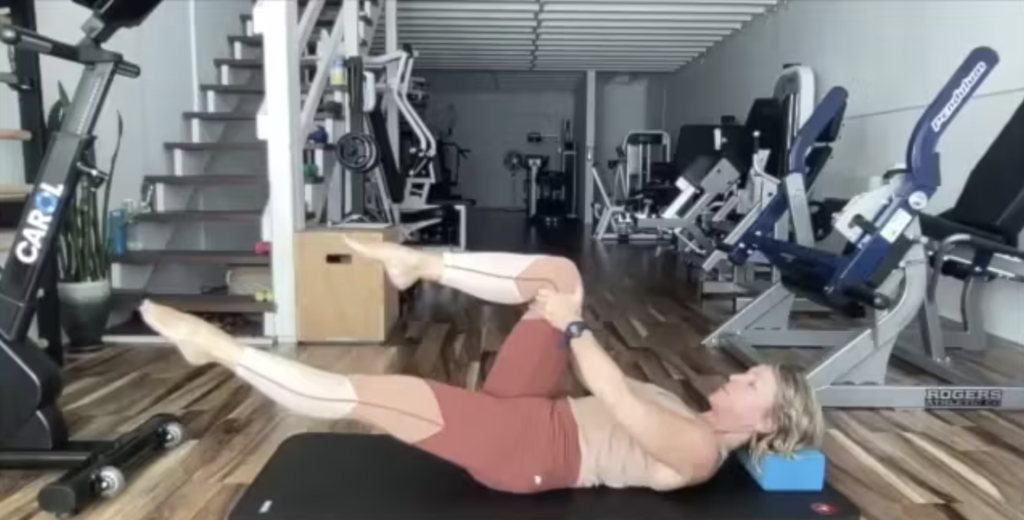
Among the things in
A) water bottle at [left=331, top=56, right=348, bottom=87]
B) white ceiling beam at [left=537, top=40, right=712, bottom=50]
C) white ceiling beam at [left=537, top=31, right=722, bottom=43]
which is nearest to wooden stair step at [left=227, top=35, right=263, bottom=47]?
water bottle at [left=331, top=56, right=348, bottom=87]

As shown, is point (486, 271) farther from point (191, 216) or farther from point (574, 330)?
point (191, 216)

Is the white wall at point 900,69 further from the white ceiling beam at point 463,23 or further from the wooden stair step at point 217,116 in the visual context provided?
the wooden stair step at point 217,116

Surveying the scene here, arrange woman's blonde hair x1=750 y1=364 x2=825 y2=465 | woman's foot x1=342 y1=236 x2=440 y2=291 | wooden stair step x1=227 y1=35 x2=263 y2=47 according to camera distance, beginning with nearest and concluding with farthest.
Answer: woman's blonde hair x1=750 y1=364 x2=825 y2=465 < woman's foot x1=342 y1=236 x2=440 y2=291 < wooden stair step x1=227 y1=35 x2=263 y2=47

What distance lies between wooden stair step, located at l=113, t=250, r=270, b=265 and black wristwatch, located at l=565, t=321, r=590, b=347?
2907 millimetres

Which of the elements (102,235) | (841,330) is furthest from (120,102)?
(841,330)

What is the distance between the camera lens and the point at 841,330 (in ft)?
13.3

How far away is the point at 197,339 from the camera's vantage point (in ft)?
5.45

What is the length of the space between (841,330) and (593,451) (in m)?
2.68

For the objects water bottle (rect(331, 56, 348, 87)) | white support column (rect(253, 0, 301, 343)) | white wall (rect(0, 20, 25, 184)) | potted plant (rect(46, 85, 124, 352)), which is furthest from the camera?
water bottle (rect(331, 56, 348, 87))

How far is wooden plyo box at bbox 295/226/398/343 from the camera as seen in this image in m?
3.84

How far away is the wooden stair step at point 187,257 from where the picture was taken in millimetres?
4199

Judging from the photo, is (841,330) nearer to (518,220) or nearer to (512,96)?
(518,220)

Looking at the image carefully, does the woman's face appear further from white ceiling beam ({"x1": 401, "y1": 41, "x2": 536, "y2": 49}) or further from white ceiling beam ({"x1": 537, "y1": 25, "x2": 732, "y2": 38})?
white ceiling beam ({"x1": 401, "y1": 41, "x2": 536, "y2": 49})

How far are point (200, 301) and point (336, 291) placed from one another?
0.72 meters
